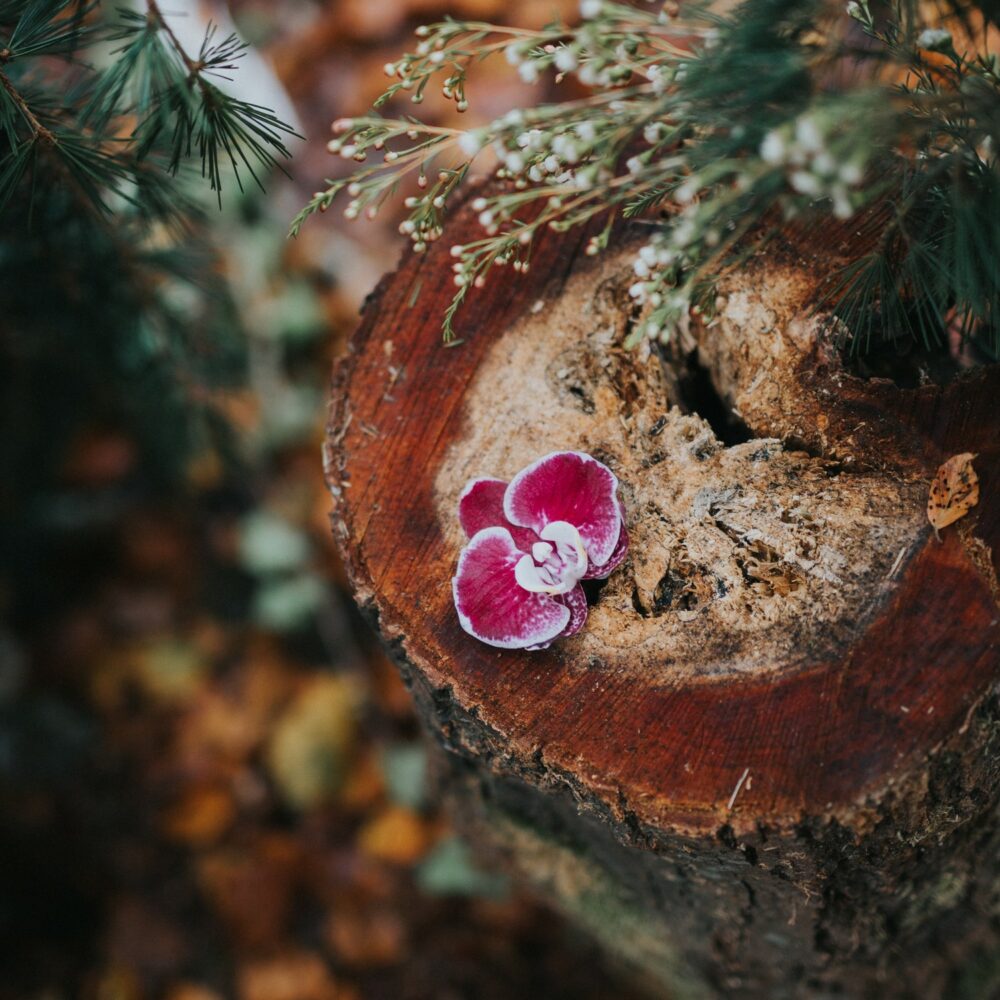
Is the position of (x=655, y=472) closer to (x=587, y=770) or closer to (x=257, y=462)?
(x=587, y=770)

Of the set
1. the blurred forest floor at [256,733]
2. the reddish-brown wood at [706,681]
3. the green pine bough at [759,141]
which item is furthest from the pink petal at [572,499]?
the blurred forest floor at [256,733]

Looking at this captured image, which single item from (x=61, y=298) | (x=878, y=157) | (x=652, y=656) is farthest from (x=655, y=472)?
(x=61, y=298)

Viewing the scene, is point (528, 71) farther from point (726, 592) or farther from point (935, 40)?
point (726, 592)

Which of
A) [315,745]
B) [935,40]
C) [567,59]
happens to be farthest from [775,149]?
[315,745]

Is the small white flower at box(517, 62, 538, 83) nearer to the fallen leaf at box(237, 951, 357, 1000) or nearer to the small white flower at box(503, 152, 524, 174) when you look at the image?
the small white flower at box(503, 152, 524, 174)

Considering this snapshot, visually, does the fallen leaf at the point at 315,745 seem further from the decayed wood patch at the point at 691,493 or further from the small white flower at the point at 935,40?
the small white flower at the point at 935,40

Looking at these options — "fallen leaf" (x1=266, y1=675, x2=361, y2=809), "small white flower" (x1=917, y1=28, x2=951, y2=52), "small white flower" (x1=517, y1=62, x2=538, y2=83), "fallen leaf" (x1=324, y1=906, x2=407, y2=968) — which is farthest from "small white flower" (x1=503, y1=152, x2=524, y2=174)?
"fallen leaf" (x1=324, y1=906, x2=407, y2=968)
